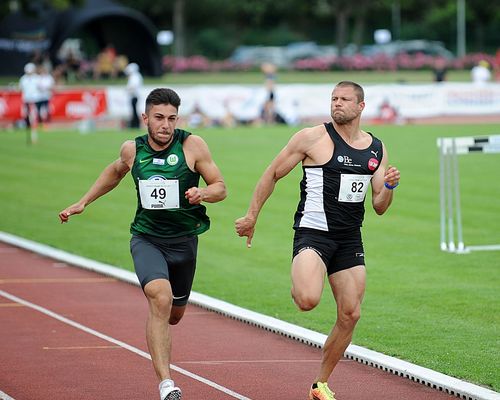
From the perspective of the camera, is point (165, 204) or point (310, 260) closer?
point (310, 260)

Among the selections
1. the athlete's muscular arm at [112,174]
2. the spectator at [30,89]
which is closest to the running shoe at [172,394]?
the athlete's muscular arm at [112,174]

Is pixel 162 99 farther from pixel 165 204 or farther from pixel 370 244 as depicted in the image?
pixel 370 244

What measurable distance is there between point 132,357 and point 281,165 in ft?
8.26

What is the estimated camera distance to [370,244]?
663 inches

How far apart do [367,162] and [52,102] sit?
114 feet

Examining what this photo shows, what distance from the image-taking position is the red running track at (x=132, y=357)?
8.97 m

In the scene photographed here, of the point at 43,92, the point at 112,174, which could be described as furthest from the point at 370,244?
the point at 43,92

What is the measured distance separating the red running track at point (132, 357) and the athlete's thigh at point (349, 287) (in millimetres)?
784

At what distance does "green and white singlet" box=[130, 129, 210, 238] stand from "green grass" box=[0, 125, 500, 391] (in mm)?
2416

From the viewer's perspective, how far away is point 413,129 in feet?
127

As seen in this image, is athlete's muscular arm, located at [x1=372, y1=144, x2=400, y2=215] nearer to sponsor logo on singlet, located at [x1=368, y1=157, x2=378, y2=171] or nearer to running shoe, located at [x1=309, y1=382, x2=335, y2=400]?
sponsor logo on singlet, located at [x1=368, y1=157, x2=378, y2=171]

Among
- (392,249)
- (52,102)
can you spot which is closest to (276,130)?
(52,102)

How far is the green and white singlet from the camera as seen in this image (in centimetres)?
856

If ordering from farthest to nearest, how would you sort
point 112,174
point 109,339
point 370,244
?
point 370,244 → point 109,339 → point 112,174
